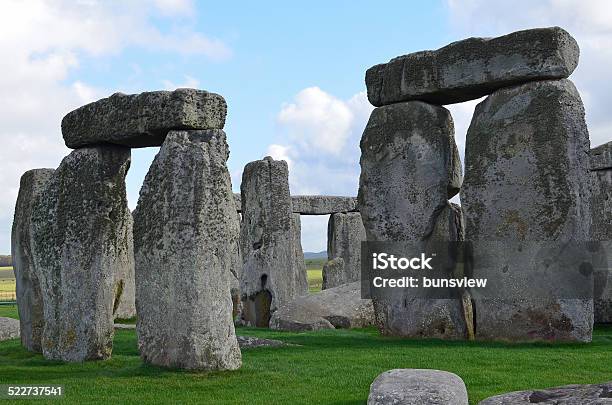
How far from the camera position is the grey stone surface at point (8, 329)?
1468cm

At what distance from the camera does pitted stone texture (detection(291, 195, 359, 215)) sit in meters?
27.2

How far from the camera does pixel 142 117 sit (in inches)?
378

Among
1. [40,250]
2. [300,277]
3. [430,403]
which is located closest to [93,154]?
[40,250]

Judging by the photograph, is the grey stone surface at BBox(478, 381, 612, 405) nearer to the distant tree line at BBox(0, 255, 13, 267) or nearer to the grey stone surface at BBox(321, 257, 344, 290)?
the grey stone surface at BBox(321, 257, 344, 290)

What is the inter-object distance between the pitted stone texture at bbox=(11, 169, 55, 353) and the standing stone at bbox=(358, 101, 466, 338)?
5.20 metres

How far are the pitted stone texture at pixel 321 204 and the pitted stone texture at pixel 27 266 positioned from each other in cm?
1506

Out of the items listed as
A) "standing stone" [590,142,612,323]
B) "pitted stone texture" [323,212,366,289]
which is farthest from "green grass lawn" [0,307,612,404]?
"pitted stone texture" [323,212,366,289]

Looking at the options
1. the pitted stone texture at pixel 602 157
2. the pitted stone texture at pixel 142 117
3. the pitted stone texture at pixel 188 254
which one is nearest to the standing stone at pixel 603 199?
the pitted stone texture at pixel 602 157

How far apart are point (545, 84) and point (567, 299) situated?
3.10 m

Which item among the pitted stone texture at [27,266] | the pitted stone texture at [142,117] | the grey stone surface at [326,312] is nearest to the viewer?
the pitted stone texture at [142,117]

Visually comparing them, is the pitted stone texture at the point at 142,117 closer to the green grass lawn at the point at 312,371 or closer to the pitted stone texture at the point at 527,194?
the green grass lawn at the point at 312,371

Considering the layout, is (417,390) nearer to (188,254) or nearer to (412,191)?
(188,254)

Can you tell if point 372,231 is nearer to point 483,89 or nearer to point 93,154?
point 483,89

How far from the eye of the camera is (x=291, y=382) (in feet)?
29.1
